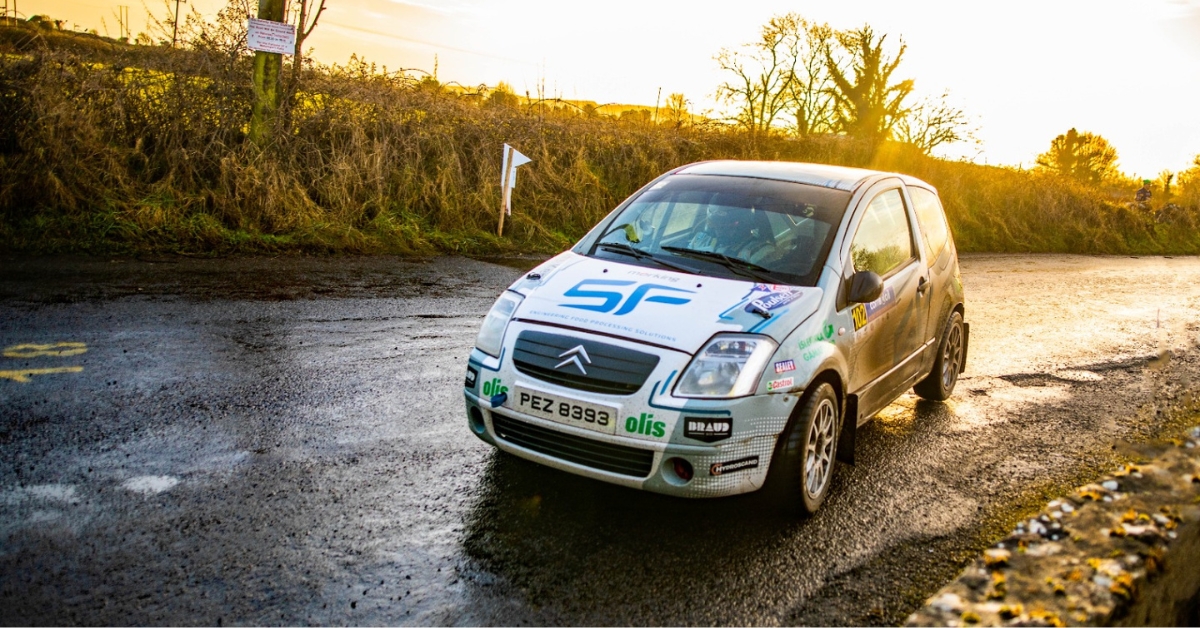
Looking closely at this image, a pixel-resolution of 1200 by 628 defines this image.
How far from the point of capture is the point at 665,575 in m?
3.83

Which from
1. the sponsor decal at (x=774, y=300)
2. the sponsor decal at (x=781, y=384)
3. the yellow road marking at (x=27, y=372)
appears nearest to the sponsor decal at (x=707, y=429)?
the sponsor decal at (x=781, y=384)

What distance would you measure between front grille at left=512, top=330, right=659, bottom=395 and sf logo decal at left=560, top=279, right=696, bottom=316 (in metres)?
0.27

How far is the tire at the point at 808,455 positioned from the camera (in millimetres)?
4293

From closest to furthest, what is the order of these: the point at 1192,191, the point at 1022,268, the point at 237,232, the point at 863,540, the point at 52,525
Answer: the point at 52,525, the point at 863,540, the point at 237,232, the point at 1022,268, the point at 1192,191

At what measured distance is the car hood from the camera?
14.0ft

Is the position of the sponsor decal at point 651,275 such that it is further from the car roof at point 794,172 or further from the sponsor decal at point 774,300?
the car roof at point 794,172

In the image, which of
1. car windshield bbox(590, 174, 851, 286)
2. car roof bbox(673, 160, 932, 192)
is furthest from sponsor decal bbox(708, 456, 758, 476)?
car roof bbox(673, 160, 932, 192)

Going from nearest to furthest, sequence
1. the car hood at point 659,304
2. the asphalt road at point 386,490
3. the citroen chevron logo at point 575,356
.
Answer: the asphalt road at point 386,490
the citroen chevron logo at point 575,356
the car hood at point 659,304

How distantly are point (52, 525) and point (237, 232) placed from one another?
8.29 metres

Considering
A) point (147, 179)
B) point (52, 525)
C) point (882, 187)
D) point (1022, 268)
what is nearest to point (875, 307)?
point (882, 187)

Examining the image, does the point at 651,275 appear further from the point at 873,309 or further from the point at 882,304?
the point at 882,304

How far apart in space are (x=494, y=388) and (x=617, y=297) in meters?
0.79

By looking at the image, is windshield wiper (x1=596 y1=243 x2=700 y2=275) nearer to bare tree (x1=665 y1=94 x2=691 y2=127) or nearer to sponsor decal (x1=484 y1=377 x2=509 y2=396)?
sponsor decal (x1=484 y1=377 x2=509 y2=396)

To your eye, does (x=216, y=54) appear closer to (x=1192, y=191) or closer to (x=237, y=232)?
(x=237, y=232)
